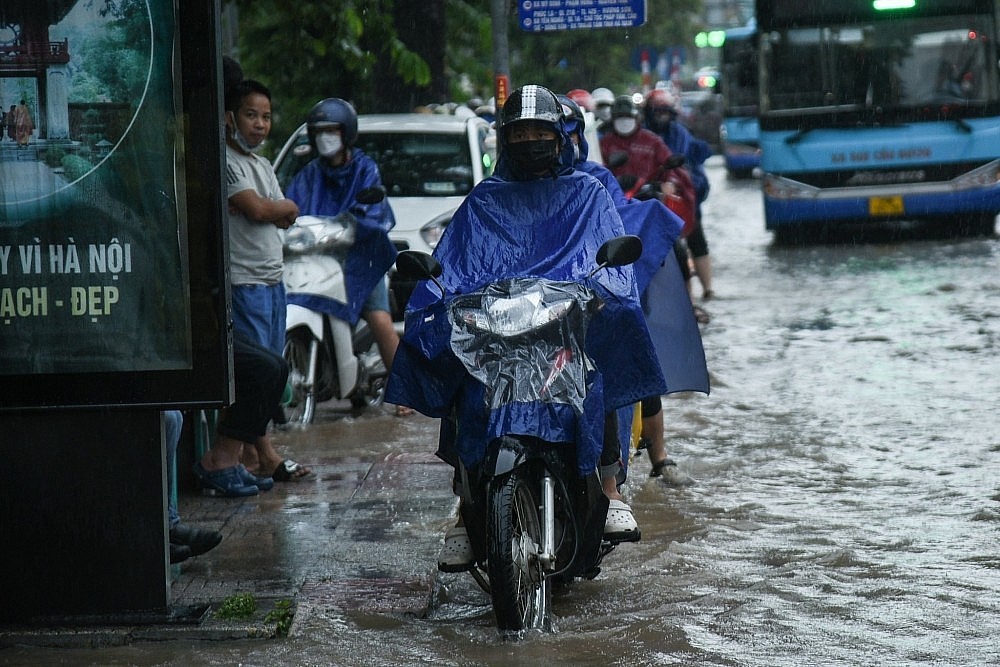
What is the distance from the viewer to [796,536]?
6609mm

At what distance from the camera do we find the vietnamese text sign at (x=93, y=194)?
5242 millimetres

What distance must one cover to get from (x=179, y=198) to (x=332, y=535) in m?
1.95

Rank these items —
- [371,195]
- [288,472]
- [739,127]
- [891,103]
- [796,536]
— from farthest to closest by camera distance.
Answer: [739,127], [891,103], [371,195], [288,472], [796,536]

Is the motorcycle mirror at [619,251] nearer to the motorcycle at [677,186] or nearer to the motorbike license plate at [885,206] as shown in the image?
the motorcycle at [677,186]

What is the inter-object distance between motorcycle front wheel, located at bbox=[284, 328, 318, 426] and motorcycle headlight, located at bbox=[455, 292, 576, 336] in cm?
403

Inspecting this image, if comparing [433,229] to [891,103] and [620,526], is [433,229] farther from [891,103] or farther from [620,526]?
[891,103]

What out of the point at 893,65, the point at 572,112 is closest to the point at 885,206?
the point at 893,65

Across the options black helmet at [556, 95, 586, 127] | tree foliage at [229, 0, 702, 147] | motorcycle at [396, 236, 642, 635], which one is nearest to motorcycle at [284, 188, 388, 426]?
black helmet at [556, 95, 586, 127]

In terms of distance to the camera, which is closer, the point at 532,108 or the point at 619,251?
the point at 619,251

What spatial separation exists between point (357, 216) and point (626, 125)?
4.10 m

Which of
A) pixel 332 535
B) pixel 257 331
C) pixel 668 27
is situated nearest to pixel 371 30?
pixel 257 331

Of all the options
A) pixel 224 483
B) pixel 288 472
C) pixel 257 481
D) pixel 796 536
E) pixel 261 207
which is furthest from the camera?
pixel 288 472

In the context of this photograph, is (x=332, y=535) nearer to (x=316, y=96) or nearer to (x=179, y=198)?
(x=179, y=198)

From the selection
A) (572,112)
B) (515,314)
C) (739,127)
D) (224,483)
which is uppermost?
(739,127)
